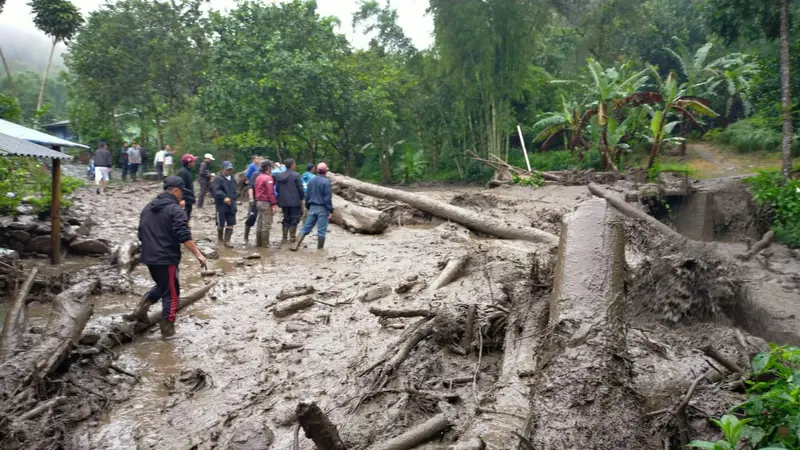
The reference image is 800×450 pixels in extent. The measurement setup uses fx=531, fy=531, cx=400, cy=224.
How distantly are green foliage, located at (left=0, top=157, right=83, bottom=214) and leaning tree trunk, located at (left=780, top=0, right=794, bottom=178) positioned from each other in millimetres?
15291

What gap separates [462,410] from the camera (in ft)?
12.2

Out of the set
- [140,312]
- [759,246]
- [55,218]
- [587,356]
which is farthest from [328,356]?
[759,246]

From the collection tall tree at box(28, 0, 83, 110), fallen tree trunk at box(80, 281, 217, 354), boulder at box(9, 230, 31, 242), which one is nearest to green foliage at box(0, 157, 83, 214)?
boulder at box(9, 230, 31, 242)

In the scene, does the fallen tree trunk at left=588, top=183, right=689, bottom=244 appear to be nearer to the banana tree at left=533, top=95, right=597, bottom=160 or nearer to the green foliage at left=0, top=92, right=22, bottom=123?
the banana tree at left=533, top=95, right=597, bottom=160

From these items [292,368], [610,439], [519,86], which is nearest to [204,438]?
[292,368]

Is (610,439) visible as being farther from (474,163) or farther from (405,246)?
(474,163)

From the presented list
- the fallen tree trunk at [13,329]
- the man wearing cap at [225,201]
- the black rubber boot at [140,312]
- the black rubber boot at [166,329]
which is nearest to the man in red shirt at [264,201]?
the man wearing cap at [225,201]

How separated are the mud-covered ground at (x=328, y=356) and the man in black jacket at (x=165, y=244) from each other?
0.40 m

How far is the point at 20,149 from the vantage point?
23.9 feet

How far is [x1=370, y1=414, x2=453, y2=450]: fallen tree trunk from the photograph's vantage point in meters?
3.20

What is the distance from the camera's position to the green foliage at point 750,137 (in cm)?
1936

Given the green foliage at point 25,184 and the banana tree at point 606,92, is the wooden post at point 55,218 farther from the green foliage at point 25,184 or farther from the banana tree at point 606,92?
the banana tree at point 606,92

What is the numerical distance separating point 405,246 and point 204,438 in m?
6.70

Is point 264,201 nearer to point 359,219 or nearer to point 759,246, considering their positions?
point 359,219
